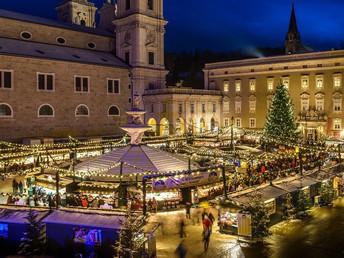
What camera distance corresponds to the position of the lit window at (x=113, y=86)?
48.6 m

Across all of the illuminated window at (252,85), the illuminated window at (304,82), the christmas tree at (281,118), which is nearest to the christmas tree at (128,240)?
the christmas tree at (281,118)

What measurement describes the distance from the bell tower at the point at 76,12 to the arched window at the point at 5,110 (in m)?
41.7

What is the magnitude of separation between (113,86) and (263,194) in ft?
116

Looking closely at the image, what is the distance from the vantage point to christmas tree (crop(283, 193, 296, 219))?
57.8 ft

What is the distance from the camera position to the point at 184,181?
1845cm

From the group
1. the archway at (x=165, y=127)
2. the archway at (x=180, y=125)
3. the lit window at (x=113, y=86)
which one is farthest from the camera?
the archway at (x=180, y=125)

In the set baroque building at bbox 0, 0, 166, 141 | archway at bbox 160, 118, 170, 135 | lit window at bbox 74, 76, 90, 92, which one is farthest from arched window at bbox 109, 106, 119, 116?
archway at bbox 160, 118, 170, 135

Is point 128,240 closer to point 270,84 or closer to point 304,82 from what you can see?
point 304,82

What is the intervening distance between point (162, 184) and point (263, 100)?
3986 cm

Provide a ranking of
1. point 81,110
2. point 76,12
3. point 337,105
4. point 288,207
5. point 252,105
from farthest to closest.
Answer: point 76,12
point 252,105
point 337,105
point 81,110
point 288,207

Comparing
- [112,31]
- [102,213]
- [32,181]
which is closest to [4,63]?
[32,181]

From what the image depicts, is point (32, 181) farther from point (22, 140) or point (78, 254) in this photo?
point (22, 140)

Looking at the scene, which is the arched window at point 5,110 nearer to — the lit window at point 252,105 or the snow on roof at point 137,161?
the snow on roof at point 137,161

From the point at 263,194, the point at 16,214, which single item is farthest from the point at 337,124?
the point at 16,214
